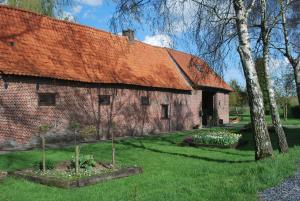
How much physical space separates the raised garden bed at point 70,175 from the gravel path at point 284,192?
14.1 feet

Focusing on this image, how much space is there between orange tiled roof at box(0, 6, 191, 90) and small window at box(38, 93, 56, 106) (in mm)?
990

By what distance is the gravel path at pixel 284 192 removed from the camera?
7145mm

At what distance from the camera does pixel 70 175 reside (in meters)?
10.6

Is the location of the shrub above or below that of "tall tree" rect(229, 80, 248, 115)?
below

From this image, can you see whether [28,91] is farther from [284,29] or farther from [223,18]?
[284,29]

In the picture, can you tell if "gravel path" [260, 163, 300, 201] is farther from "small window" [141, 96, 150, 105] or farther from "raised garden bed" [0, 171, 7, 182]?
"small window" [141, 96, 150, 105]

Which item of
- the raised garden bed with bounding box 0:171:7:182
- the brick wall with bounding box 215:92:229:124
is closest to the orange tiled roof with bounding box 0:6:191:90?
the raised garden bed with bounding box 0:171:7:182

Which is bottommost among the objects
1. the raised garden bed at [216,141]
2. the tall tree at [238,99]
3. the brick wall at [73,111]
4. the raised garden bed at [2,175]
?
the raised garden bed at [2,175]

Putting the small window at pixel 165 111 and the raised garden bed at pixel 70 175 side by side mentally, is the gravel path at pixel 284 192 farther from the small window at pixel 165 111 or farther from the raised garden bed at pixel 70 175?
the small window at pixel 165 111

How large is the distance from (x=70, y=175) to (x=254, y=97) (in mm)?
5995

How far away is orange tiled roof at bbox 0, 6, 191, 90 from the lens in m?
19.9

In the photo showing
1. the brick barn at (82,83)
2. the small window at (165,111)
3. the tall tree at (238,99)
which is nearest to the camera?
the brick barn at (82,83)

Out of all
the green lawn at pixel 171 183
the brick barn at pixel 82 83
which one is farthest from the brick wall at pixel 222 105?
the green lawn at pixel 171 183

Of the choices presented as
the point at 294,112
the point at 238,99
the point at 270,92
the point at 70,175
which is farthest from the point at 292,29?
the point at 238,99
